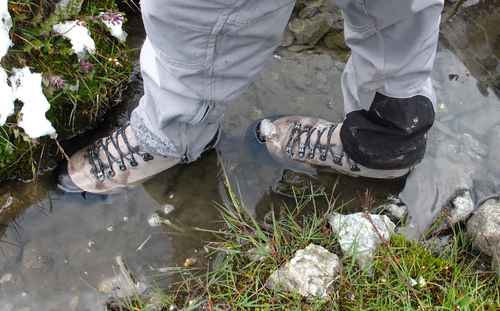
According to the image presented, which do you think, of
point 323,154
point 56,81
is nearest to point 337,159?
point 323,154

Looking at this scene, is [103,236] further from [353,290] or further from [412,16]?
[412,16]

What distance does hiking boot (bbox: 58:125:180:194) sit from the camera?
2.57 meters

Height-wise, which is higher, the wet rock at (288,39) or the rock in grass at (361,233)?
the wet rock at (288,39)

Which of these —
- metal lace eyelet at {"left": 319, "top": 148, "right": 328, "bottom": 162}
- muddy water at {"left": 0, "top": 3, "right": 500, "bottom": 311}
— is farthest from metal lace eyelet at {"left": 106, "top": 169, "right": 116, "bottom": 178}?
metal lace eyelet at {"left": 319, "top": 148, "right": 328, "bottom": 162}

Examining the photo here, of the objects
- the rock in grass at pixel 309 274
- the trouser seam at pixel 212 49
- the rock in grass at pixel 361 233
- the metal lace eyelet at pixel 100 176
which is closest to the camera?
the trouser seam at pixel 212 49

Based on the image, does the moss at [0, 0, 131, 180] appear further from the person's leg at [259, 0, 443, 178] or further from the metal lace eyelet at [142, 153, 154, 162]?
the person's leg at [259, 0, 443, 178]

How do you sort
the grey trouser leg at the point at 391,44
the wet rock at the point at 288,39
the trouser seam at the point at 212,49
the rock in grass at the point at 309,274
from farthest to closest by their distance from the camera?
the wet rock at the point at 288,39 → the rock in grass at the point at 309,274 → the grey trouser leg at the point at 391,44 → the trouser seam at the point at 212,49

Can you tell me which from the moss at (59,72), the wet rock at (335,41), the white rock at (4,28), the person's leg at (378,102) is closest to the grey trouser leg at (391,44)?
the person's leg at (378,102)

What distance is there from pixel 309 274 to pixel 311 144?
0.83 metres

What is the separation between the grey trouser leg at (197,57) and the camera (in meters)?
1.61

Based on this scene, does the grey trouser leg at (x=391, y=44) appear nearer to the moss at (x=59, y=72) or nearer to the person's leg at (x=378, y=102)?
the person's leg at (x=378, y=102)

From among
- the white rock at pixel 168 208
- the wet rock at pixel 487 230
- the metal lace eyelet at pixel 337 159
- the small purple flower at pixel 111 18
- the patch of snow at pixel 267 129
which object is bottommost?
the white rock at pixel 168 208

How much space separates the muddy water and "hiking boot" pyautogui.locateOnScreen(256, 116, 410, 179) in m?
0.07

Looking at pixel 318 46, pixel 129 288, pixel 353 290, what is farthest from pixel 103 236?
pixel 318 46
